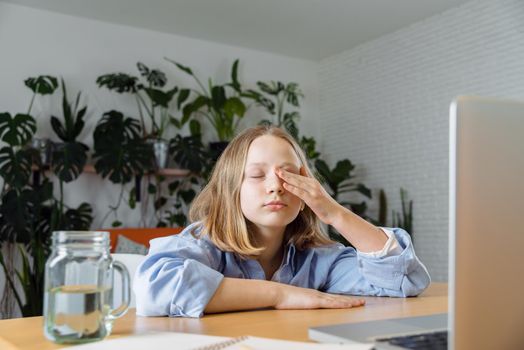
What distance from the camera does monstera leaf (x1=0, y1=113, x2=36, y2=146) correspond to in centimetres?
396

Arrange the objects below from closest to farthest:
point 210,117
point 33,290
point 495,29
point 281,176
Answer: point 281,176
point 33,290
point 495,29
point 210,117

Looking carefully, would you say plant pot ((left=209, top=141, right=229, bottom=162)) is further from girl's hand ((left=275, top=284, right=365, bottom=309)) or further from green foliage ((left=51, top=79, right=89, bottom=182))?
girl's hand ((left=275, top=284, right=365, bottom=309))

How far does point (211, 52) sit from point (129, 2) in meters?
1.09

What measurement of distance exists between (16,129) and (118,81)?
853mm

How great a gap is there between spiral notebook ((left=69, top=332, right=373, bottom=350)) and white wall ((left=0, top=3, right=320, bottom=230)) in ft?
13.2

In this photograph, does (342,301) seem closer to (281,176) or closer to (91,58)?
(281,176)

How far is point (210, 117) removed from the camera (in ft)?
17.4

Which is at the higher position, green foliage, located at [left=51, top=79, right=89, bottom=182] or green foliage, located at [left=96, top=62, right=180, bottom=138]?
green foliage, located at [left=96, top=62, right=180, bottom=138]

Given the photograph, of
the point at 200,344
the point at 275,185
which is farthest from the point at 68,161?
the point at 200,344

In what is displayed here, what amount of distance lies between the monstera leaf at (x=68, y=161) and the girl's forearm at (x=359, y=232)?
3215 mm

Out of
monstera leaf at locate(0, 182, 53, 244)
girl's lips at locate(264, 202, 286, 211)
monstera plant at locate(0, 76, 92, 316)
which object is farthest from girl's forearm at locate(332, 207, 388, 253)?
monstera leaf at locate(0, 182, 53, 244)

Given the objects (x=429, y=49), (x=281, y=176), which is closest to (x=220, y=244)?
(x=281, y=176)

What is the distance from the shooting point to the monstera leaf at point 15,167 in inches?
156

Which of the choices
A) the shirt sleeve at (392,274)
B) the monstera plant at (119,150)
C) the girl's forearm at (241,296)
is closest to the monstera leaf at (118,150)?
the monstera plant at (119,150)
